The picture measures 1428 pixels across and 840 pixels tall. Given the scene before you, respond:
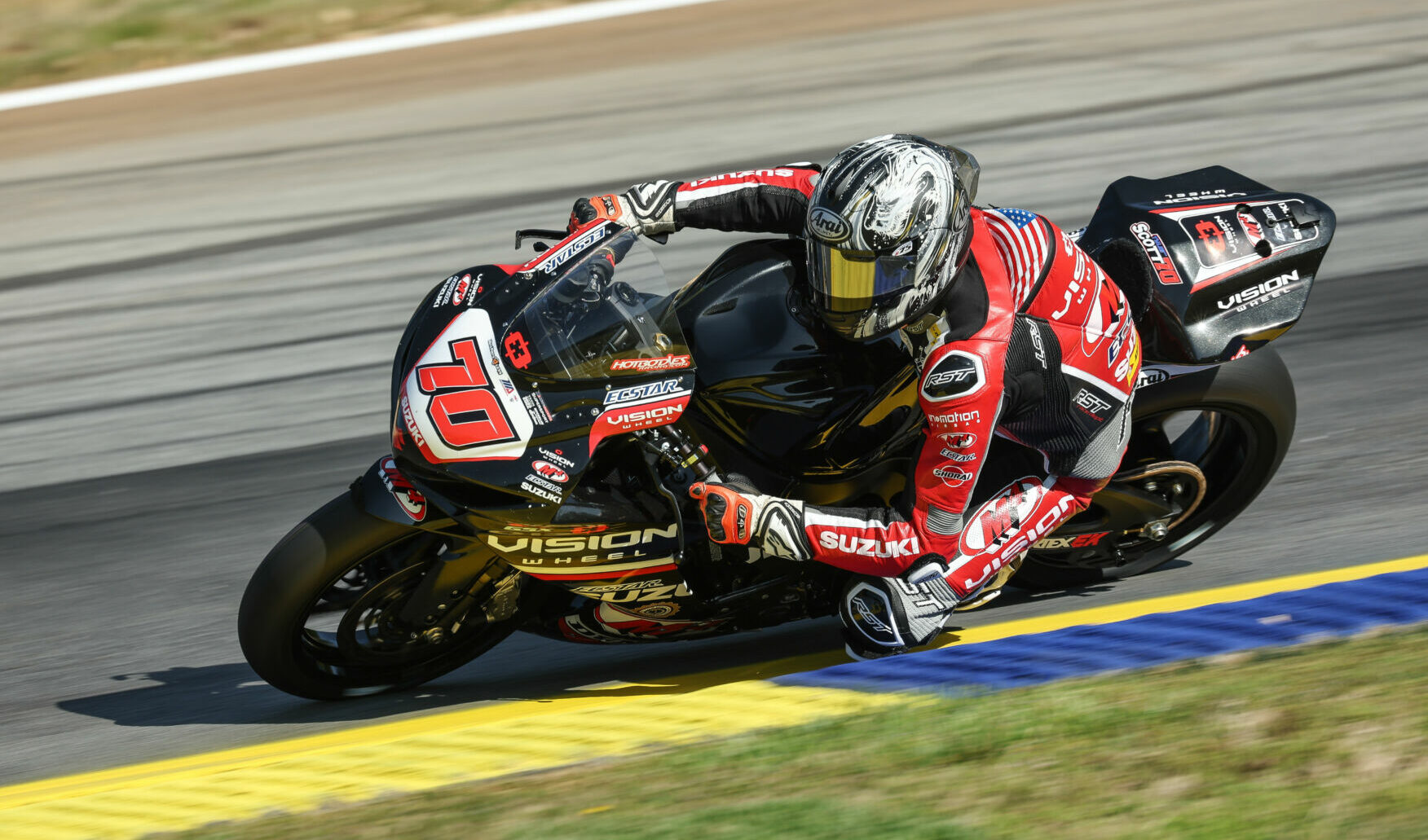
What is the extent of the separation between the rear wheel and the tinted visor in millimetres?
1230

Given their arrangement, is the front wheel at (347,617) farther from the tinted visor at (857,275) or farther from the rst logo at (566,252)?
the tinted visor at (857,275)

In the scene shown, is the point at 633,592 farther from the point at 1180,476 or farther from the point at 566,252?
the point at 1180,476

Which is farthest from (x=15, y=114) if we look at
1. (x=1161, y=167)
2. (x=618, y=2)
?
(x=1161, y=167)

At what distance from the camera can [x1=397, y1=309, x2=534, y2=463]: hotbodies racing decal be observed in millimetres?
3523

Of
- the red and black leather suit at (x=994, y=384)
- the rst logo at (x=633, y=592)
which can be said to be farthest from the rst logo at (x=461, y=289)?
the rst logo at (x=633, y=592)

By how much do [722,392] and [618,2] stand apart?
874 cm

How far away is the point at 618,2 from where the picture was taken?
11.9m

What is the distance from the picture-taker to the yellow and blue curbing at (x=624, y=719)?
136 inches

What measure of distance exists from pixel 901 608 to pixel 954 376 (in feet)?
2.34

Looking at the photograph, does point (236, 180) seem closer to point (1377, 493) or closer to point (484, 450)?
point (484, 450)

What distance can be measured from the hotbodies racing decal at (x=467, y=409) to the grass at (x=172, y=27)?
28.5 ft

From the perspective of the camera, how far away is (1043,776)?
10.5 ft

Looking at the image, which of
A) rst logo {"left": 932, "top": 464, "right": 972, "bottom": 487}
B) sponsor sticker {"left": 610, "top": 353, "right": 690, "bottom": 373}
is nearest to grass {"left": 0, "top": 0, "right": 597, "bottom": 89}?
sponsor sticker {"left": 610, "top": 353, "right": 690, "bottom": 373}

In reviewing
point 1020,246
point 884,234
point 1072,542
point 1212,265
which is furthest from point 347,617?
point 1212,265
